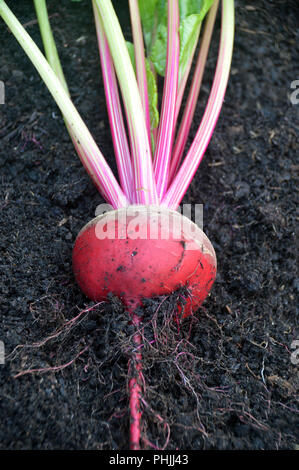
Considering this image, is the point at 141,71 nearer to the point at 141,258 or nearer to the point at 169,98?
the point at 169,98

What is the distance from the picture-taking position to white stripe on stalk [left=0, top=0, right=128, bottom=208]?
5.13ft

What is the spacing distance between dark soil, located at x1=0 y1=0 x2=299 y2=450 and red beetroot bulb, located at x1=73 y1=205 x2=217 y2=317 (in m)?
0.06

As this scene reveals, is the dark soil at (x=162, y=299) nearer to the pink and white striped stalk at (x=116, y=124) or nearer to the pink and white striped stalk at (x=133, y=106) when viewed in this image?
the pink and white striped stalk at (x=116, y=124)

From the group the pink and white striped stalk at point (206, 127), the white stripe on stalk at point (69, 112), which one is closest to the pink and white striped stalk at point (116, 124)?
the white stripe on stalk at point (69, 112)

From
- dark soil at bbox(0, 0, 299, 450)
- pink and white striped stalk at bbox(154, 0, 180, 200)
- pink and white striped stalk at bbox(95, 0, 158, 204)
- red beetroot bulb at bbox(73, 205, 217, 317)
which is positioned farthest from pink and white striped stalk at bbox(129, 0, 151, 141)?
red beetroot bulb at bbox(73, 205, 217, 317)

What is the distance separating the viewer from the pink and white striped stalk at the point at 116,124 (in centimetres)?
167

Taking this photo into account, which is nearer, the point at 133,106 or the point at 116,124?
the point at 133,106

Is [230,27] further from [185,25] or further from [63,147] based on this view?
[63,147]

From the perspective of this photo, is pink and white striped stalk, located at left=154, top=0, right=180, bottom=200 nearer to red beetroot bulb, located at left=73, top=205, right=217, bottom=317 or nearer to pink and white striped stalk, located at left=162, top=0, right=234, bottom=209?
pink and white striped stalk, located at left=162, top=0, right=234, bottom=209

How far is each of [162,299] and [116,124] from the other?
755mm

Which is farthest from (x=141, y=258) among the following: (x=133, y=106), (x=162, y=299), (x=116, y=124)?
(x=116, y=124)

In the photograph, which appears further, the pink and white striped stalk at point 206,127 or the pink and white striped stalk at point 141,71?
the pink and white striped stalk at point 141,71

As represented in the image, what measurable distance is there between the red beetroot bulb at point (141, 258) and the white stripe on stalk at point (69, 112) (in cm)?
17

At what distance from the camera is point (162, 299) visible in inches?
54.1
